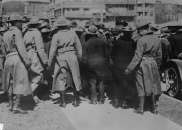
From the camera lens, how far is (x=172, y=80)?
8.88m

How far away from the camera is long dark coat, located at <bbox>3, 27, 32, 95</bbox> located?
769cm

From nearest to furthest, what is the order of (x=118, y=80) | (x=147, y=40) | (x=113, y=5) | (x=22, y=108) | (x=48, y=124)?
1. (x=48, y=124)
2. (x=147, y=40)
3. (x=22, y=108)
4. (x=118, y=80)
5. (x=113, y=5)

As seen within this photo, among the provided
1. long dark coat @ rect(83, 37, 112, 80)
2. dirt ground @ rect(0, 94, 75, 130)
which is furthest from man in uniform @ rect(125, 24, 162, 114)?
Answer: dirt ground @ rect(0, 94, 75, 130)

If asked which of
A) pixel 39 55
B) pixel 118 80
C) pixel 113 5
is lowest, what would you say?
pixel 118 80

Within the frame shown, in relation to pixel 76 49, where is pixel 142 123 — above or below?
below

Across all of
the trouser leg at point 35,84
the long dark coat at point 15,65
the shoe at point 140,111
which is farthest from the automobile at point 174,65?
the long dark coat at point 15,65

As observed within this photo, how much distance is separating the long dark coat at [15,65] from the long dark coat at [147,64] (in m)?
2.18

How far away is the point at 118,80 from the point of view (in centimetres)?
883

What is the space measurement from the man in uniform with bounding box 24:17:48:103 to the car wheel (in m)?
2.93

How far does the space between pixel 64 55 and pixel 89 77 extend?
99 cm

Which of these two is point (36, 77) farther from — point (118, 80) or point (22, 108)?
point (118, 80)

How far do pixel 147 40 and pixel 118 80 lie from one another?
160 centimetres

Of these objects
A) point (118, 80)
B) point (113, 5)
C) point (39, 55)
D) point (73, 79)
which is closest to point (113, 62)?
point (118, 80)

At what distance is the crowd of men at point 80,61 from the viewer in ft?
25.3
